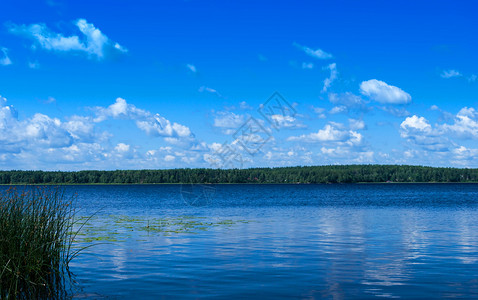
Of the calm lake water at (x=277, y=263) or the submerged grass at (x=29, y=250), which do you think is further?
the calm lake water at (x=277, y=263)

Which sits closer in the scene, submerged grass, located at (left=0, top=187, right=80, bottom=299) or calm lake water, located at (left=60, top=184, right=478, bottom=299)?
submerged grass, located at (left=0, top=187, right=80, bottom=299)

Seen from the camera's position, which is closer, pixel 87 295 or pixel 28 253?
pixel 28 253

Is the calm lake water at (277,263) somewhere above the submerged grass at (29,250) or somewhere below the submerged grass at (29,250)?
below

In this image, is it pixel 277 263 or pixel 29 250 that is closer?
pixel 29 250

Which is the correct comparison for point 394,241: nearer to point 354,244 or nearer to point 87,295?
point 354,244

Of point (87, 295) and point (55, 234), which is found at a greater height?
point (55, 234)

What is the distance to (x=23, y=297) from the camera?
15.8 meters

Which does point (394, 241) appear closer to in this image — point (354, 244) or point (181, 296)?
point (354, 244)

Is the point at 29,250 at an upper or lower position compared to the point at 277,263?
upper

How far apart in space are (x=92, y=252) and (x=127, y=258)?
2976 millimetres

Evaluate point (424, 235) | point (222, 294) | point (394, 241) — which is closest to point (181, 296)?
point (222, 294)

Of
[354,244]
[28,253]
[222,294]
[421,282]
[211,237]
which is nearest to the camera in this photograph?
[28,253]

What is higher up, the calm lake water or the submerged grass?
the submerged grass

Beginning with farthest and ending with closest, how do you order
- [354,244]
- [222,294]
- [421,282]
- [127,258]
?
[354,244] < [127,258] < [421,282] < [222,294]
